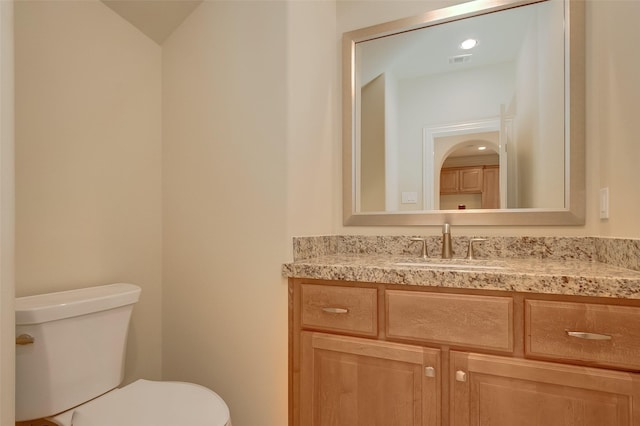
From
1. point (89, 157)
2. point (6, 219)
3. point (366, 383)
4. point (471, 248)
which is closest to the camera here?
point (6, 219)

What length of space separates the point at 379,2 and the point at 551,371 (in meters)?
1.78

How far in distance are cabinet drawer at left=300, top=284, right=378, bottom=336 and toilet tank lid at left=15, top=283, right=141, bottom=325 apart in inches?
26.7

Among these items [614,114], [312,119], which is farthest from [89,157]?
[614,114]

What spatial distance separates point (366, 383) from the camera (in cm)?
118

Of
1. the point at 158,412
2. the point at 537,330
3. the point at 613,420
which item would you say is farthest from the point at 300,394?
the point at 613,420

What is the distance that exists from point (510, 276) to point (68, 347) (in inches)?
56.4

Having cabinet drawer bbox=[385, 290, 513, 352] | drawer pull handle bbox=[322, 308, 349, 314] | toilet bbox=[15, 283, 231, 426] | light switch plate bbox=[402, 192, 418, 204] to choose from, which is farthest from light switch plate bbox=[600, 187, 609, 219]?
toilet bbox=[15, 283, 231, 426]

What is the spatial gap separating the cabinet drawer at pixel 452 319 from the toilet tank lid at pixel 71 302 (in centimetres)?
99

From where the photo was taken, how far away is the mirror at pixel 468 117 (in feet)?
4.59

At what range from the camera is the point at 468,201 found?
155 centimetres

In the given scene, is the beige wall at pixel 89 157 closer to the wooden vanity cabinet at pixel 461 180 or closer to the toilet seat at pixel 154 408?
the toilet seat at pixel 154 408

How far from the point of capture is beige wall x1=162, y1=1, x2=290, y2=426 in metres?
1.37

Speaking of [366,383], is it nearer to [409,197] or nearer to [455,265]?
[455,265]

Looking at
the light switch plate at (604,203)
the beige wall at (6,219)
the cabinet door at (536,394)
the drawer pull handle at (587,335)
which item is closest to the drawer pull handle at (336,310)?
the cabinet door at (536,394)
